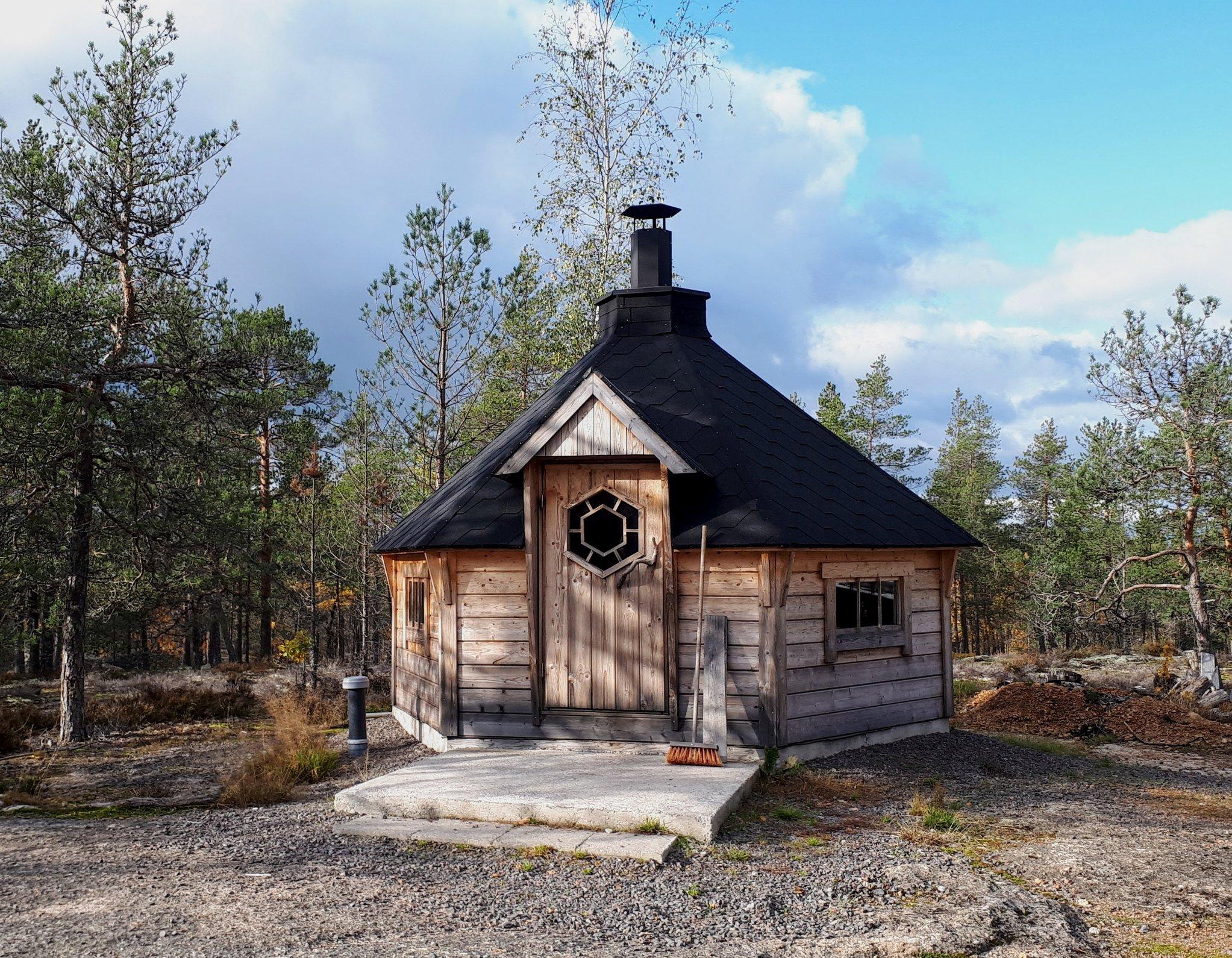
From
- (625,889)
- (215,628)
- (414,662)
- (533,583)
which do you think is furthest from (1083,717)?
Answer: (215,628)

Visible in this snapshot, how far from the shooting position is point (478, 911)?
505 centimetres

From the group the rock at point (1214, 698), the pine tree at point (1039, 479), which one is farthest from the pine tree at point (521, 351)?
the pine tree at point (1039, 479)

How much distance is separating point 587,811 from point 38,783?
6095mm

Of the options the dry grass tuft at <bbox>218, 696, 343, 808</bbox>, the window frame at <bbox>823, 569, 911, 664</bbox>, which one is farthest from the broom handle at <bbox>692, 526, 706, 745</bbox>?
the dry grass tuft at <bbox>218, 696, 343, 808</bbox>

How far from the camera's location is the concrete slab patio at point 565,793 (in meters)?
6.50

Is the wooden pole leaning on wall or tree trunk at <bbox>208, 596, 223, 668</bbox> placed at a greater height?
the wooden pole leaning on wall

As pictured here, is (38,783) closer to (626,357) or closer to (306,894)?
(306,894)

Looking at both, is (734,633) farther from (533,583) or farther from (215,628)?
(215,628)

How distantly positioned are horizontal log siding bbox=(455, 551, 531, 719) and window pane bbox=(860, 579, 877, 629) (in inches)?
140

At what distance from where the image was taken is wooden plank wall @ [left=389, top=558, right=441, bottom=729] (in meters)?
9.90

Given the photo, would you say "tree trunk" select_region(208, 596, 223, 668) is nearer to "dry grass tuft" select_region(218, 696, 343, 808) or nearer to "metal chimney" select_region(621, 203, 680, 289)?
"dry grass tuft" select_region(218, 696, 343, 808)

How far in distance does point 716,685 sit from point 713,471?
87.2 inches

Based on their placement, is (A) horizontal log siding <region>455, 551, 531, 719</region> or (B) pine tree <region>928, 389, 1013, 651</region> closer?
(A) horizontal log siding <region>455, 551, 531, 719</region>

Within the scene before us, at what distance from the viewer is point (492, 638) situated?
9.12 meters
